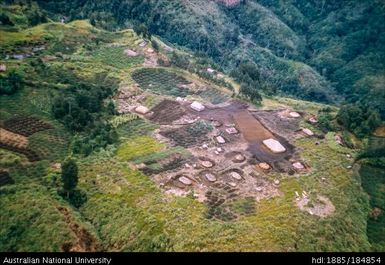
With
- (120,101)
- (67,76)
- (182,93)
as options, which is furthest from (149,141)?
(67,76)

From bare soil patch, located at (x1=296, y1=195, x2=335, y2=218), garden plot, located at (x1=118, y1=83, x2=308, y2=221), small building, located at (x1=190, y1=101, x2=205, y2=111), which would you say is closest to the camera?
bare soil patch, located at (x1=296, y1=195, x2=335, y2=218)

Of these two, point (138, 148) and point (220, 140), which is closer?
point (138, 148)

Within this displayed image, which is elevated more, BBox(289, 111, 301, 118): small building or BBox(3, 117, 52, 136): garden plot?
BBox(289, 111, 301, 118): small building

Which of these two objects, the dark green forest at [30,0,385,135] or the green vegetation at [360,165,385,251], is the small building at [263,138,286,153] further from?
the dark green forest at [30,0,385,135]

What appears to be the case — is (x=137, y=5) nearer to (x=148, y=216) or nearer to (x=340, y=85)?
(x=340, y=85)

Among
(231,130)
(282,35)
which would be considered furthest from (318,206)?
(282,35)

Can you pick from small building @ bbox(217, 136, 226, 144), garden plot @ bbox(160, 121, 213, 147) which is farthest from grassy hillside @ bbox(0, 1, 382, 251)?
small building @ bbox(217, 136, 226, 144)

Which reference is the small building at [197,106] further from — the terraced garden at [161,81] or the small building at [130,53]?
the small building at [130,53]

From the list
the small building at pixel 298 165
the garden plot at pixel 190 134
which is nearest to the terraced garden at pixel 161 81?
the garden plot at pixel 190 134

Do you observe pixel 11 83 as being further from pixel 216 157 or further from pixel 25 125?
pixel 216 157
